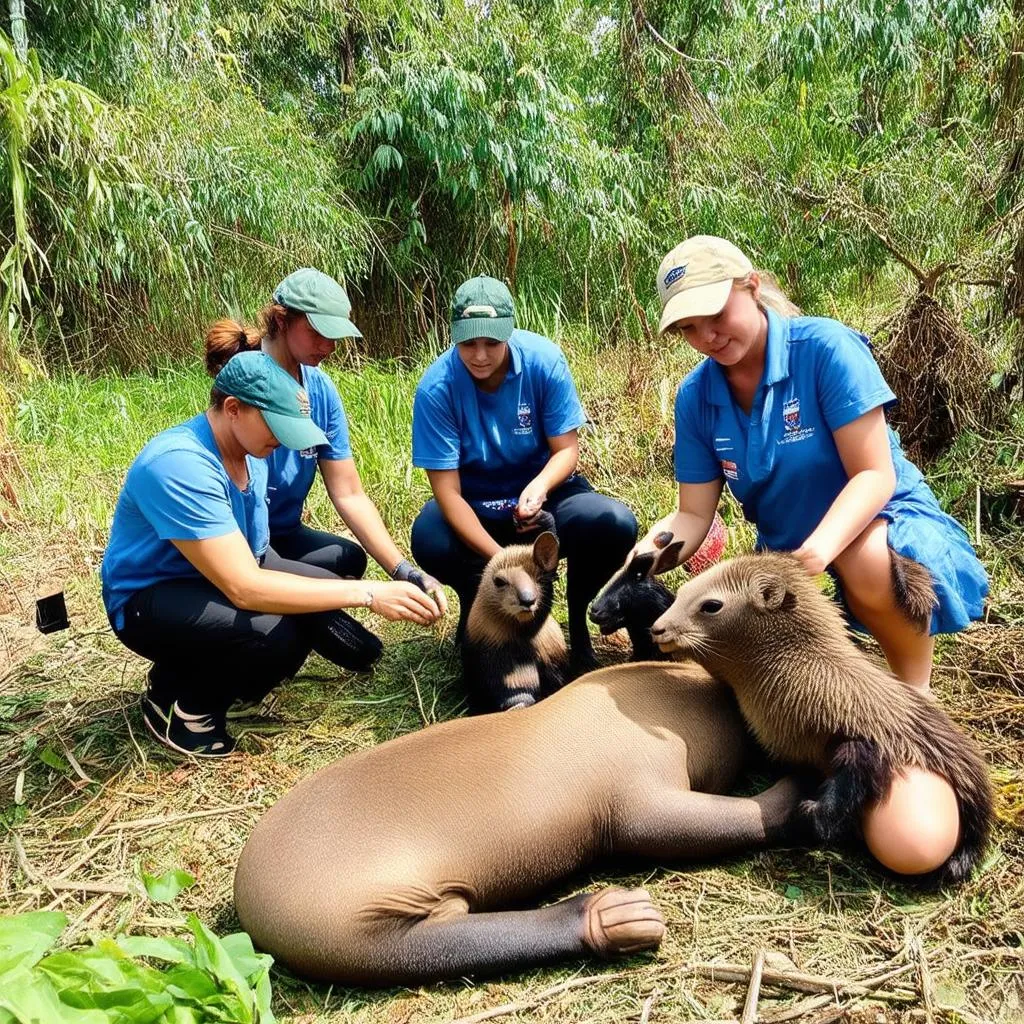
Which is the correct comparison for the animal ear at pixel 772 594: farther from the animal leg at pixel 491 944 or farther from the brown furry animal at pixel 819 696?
the animal leg at pixel 491 944

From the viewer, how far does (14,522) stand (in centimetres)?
638

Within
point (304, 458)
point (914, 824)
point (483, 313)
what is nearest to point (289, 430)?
point (304, 458)

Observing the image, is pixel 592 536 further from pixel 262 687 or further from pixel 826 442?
pixel 262 687

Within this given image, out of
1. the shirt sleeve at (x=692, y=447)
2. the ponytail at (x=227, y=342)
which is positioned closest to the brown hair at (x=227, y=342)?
the ponytail at (x=227, y=342)

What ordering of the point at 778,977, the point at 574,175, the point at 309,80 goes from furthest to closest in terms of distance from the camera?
the point at 309,80
the point at 574,175
the point at 778,977

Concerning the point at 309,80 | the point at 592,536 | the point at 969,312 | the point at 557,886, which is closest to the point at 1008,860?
the point at 557,886

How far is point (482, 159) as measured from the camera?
32.9ft

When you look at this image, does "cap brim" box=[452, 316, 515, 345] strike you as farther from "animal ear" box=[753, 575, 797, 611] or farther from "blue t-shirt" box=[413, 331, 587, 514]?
"animal ear" box=[753, 575, 797, 611]

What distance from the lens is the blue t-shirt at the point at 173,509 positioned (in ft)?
Result: 11.1

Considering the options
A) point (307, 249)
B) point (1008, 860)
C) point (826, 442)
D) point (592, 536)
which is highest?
point (307, 249)

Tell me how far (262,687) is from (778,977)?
7.63 ft

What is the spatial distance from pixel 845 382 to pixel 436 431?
1872 mm

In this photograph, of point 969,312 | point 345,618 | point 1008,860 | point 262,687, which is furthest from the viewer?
point 969,312

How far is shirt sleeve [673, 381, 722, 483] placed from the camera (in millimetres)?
3803
